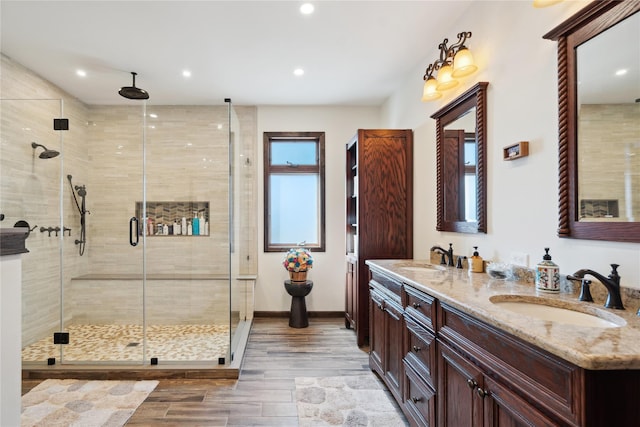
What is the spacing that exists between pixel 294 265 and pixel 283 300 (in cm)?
73

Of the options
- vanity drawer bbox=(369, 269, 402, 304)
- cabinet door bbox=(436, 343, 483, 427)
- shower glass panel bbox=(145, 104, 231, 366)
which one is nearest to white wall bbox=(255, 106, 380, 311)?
shower glass panel bbox=(145, 104, 231, 366)

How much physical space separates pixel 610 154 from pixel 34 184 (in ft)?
Result: 14.8

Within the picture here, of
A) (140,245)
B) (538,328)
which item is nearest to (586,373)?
(538,328)

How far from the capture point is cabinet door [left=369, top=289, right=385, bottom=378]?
2.40m

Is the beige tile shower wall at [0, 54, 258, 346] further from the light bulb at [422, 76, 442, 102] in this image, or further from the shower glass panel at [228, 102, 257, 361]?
the light bulb at [422, 76, 442, 102]

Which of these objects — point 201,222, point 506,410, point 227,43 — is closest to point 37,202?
point 201,222

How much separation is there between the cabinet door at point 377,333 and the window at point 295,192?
69.5 inches

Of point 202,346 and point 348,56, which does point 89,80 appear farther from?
point 202,346

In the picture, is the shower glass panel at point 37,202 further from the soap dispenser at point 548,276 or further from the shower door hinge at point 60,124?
the soap dispenser at point 548,276

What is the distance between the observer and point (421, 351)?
68.9 inches

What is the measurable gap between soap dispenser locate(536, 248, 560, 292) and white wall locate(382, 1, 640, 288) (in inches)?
3.3

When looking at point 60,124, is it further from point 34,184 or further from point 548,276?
point 548,276

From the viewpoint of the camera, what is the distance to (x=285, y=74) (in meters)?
3.28

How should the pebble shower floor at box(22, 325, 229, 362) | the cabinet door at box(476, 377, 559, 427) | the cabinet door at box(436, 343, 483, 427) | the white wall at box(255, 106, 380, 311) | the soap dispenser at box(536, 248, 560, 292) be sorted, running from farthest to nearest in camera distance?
the white wall at box(255, 106, 380, 311)
the pebble shower floor at box(22, 325, 229, 362)
the soap dispenser at box(536, 248, 560, 292)
the cabinet door at box(436, 343, 483, 427)
the cabinet door at box(476, 377, 559, 427)
